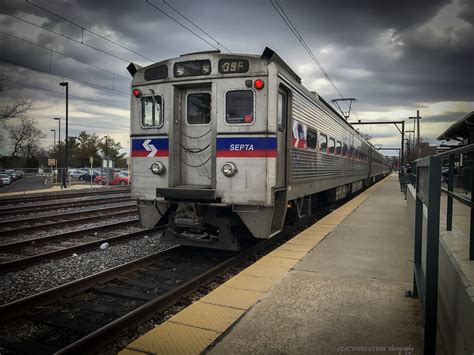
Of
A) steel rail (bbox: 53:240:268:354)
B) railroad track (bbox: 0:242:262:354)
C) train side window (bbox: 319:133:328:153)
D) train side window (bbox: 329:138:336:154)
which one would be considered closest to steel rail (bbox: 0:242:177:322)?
railroad track (bbox: 0:242:262:354)

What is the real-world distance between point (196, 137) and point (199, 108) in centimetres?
56

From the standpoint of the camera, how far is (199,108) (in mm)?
7363

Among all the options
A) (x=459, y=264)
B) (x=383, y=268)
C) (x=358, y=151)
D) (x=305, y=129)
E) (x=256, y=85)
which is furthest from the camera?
(x=358, y=151)

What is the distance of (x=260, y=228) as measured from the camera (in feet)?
21.6

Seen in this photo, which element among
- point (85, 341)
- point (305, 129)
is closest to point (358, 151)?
point (305, 129)

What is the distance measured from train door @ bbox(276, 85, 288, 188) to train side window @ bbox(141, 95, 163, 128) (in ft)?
7.33

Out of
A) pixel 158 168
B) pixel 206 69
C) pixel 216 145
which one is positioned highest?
pixel 206 69

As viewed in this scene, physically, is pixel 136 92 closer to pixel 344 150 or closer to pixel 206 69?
pixel 206 69

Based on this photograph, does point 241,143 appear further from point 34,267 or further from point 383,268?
point 34,267

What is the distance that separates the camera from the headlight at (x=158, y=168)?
717 centimetres

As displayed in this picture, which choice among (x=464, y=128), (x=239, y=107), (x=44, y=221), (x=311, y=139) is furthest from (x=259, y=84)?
(x=464, y=128)

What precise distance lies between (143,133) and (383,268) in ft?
16.0

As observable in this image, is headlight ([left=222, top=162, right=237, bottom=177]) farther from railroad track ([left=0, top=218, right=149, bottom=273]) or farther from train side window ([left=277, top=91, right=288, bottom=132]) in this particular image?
railroad track ([left=0, top=218, right=149, bottom=273])

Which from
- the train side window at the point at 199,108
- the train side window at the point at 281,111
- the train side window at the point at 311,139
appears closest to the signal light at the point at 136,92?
the train side window at the point at 199,108
